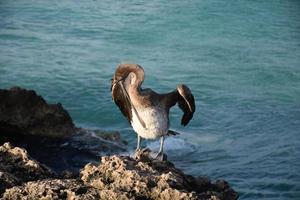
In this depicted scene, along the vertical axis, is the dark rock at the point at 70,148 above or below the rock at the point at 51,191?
below

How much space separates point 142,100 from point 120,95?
37 centimetres

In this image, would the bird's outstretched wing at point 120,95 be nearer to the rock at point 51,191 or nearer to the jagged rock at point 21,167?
the jagged rock at point 21,167

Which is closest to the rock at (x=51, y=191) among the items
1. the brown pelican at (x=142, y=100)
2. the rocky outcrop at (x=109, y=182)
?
the rocky outcrop at (x=109, y=182)

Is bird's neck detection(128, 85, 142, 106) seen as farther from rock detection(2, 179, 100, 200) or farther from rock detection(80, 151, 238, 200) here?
rock detection(2, 179, 100, 200)

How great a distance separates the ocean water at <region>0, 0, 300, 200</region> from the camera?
10836 mm

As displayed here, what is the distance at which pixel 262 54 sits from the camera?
60.4 feet

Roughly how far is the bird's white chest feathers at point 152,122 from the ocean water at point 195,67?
5.24 feet

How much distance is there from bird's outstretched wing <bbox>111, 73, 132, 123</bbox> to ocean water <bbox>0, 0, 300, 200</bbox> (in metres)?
1.47

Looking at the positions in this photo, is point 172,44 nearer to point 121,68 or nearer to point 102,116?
point 102,116

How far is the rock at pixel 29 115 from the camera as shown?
881cm

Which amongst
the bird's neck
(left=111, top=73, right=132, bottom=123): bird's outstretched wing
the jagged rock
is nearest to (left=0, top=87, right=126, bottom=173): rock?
(left=111, top=73, right=132, bottom=123): bird's outstretched wing

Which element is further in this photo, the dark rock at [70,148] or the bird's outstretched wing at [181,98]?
the dark rock at [70,148]

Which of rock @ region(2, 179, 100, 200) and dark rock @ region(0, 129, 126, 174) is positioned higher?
rock @ region(2, 179, 100, 200)

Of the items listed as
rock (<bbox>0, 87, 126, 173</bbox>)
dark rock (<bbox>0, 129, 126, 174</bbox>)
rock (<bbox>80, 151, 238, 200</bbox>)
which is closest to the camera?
rock (<bbox>80, 151, 238, 200</bbox>)
